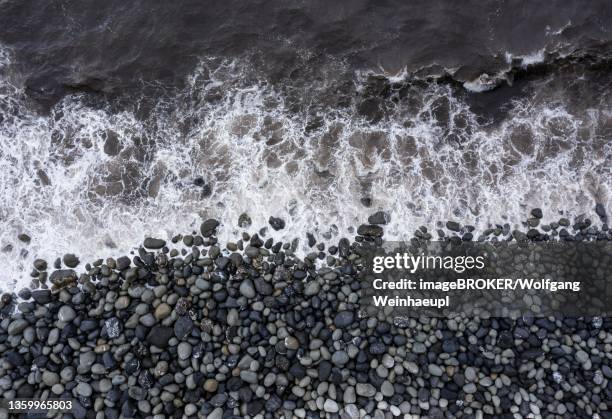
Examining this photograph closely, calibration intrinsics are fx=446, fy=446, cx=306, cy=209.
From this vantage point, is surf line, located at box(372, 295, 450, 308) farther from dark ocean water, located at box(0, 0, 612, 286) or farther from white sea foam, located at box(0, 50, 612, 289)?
dark ocean water, located at box(0, 0, 612, 286)

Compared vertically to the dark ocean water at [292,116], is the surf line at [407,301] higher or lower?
lower

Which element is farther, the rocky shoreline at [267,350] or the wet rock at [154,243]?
the wet rock at [154,243]

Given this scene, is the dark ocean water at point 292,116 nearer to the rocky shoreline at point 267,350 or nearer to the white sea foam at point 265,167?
the white sea foam at point 265,167

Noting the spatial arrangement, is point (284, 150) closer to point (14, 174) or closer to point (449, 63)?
point (449, 63)

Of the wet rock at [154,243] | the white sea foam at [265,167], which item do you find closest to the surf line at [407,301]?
the white sea foam at [265,167]

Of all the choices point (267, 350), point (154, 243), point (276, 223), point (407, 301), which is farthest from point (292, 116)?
point (267, 350)

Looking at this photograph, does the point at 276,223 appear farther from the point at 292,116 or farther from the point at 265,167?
the point at 292,116
